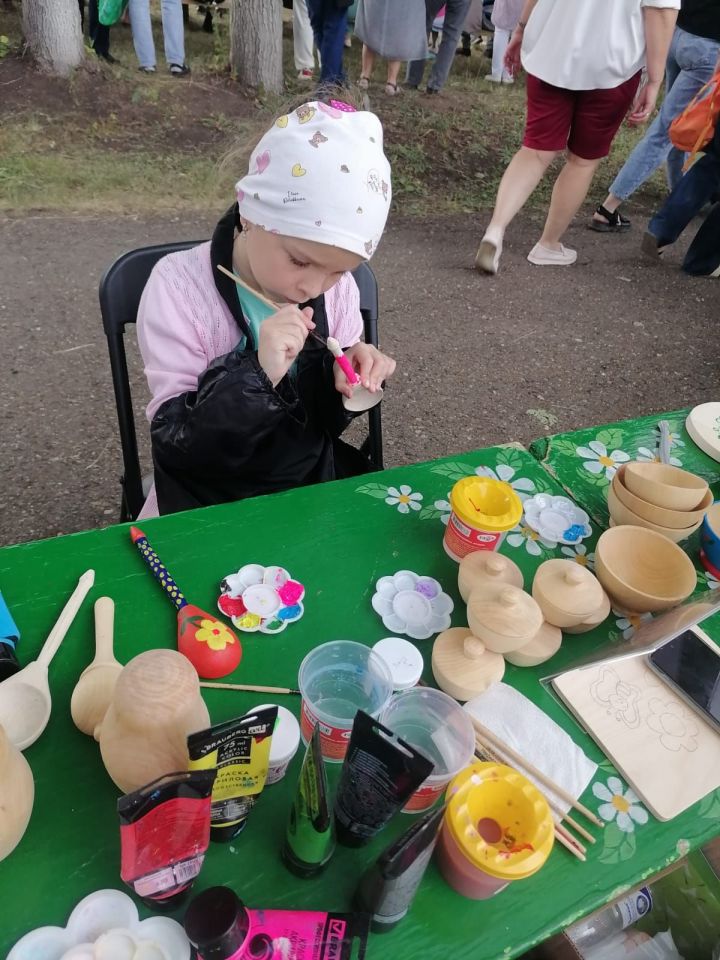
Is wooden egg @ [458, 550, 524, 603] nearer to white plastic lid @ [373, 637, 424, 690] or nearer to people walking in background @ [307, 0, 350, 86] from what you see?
white plastic lid @ [373, 637, 424, 690]

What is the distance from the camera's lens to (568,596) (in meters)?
1.03

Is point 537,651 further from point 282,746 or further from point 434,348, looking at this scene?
point 434,348

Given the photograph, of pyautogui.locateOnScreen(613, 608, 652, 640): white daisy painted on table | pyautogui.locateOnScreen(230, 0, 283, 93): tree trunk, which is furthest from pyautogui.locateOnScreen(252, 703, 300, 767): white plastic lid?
pyautogui.locateOnScreen(230, 0, 283, 93): tree trunk

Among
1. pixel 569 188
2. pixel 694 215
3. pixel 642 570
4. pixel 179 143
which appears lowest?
pixel 694 215

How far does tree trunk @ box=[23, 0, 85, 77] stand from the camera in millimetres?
4836

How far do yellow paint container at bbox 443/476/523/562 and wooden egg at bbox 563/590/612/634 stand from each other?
0.18 metres

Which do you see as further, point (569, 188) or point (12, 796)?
point (569, 188)

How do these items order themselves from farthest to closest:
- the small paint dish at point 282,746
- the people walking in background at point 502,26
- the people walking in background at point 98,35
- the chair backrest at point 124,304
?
the people walking in background at point 502,26
the people walking in background at point 98,35
the chair backrest at point 124,304
the small paint dish at point 282,746

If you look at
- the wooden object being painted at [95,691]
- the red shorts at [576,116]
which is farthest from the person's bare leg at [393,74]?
the wooden object being painted at [95,691]

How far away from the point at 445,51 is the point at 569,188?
408cm

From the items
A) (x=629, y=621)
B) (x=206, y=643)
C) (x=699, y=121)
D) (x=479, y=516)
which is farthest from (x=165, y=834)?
(x=699, y=121)

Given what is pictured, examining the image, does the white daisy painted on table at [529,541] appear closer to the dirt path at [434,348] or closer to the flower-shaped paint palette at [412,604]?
the flower-shaped paint palette at [412,604]

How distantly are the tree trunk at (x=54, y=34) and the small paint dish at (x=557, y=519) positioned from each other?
5529 mm

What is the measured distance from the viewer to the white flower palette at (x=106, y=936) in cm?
63
